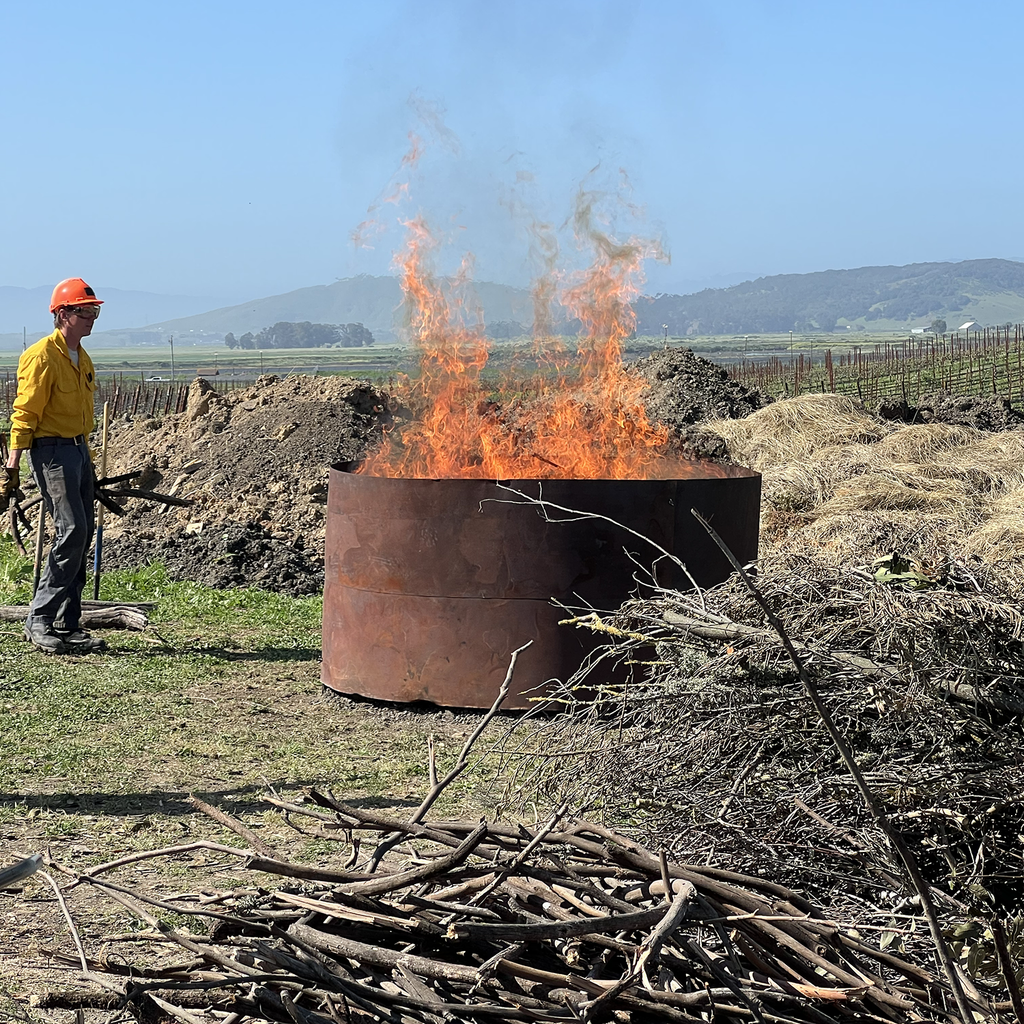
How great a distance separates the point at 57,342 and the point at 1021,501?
8976 millimetres

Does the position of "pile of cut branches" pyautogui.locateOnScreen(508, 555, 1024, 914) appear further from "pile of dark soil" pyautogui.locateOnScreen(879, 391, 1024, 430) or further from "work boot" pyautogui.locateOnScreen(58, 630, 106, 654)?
"pile of dark soil" pyautogui.locateOnScreen(879, 391, 1024, 430)

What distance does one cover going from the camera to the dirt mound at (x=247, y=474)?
1173cm

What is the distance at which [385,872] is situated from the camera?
2928mm

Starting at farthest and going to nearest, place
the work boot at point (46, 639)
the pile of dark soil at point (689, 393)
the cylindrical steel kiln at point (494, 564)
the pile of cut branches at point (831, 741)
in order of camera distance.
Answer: the pile of dark soil at point (689, 393) < the work boot at point (46, 639) < the cylindrical steel kiln at point (494, 564) < the pile of cut branches at point (831, 741)

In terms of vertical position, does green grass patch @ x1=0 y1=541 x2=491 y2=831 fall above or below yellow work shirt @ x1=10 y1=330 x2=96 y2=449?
below

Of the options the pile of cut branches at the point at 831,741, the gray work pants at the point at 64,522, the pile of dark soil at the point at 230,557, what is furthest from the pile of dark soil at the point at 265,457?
the pile of cut branches at the point at 831,741

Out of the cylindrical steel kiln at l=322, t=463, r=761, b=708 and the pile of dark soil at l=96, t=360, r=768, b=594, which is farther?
the pile of dark soil at l=96, t=360, r=768, b=594

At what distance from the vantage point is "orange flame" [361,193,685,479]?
7.56 m

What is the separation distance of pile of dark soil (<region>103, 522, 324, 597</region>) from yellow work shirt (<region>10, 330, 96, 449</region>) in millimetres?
3184

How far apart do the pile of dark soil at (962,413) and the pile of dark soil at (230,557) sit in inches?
391

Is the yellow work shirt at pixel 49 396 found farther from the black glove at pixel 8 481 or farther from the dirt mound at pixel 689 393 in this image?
the dirt mound at pixel 689 393

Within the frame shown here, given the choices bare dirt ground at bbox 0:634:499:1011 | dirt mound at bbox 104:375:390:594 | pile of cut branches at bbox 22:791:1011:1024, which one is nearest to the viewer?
→ pile of cut branches at bbox 22:791:1011:1024

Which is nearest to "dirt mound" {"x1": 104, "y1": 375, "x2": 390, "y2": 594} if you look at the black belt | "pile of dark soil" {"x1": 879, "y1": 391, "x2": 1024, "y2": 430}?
the black belt

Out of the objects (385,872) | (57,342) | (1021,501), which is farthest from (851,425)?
(385,872)
